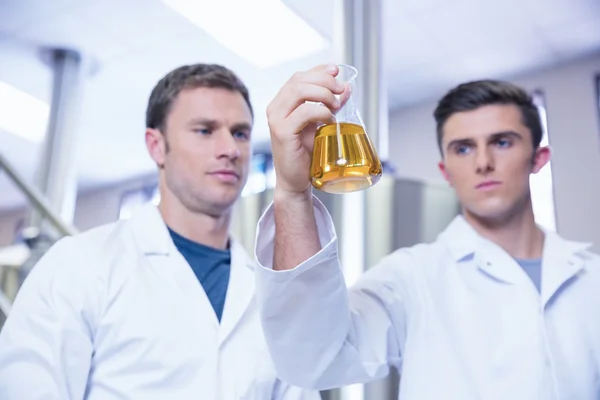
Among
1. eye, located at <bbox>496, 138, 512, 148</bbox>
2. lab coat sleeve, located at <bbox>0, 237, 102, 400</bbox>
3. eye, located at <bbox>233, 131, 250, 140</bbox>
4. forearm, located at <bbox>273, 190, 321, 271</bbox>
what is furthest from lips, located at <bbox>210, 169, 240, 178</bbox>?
eye, located at <bbox>496, 138, 512, 148</bbox>

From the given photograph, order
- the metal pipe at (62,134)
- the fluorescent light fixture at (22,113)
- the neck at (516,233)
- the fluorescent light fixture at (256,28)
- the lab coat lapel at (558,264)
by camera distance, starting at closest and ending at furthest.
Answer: the lab coat lapel at (558,264) < the neck at (516,233) < the fluorescent light fixture at (256,28) < the metal pipe at (62,134) < the fluorescent light fixture at (22,113)

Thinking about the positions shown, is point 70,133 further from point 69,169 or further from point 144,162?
point 144,162

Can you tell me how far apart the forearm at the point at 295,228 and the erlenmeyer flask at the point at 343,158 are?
0.25 feet

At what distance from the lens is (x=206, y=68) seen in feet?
4.09

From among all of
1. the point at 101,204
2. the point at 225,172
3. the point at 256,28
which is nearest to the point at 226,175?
the point at 225,172

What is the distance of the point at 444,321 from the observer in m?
0.96

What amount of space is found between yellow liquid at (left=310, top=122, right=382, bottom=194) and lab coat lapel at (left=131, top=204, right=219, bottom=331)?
52 cm

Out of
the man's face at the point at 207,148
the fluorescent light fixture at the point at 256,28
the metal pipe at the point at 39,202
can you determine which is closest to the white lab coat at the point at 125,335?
the man's face at the point at 207,148

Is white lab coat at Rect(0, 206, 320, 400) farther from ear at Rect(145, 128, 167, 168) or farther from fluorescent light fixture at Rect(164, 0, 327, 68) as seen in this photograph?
fluorescent light fixture at Rect(164, 0, 327, 68)

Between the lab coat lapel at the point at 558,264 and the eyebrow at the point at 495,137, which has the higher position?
the eyebrow at the point at 495,137

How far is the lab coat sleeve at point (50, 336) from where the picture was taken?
853 mm

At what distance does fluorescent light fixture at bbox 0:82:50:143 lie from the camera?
392 centimetres

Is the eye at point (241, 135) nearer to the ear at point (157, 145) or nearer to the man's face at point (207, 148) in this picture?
the man's face at point (207, 148)

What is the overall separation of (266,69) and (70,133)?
1.39 m
